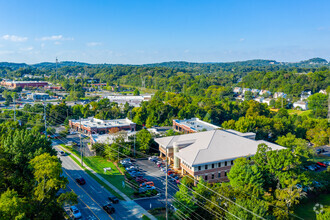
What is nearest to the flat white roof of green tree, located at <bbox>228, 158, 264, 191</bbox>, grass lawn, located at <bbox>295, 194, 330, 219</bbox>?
green tree, located at <bbox>228, 158, 264, 191</bbox>

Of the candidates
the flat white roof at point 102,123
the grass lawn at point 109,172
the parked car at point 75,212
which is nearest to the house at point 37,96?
the flat white roof at point 102,123

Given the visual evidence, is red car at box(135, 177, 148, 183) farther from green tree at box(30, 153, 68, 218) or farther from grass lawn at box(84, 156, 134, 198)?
green tree at box(30, 153, 68, 218)

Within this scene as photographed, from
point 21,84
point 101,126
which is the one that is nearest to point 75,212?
point 101,126

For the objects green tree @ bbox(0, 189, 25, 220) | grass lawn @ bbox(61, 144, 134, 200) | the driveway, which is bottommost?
the driveway

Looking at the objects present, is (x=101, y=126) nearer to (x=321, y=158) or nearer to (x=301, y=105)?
(x=321, y=158)

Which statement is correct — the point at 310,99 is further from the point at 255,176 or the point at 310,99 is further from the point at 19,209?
the point at 19,209

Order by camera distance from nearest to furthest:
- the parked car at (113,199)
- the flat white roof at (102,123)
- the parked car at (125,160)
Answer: the parked car at (113,199) → the parked car at (125,160) → the flat white roof at (102,123)

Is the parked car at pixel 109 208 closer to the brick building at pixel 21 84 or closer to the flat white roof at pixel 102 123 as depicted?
the flat white roof at pixel 102 123
